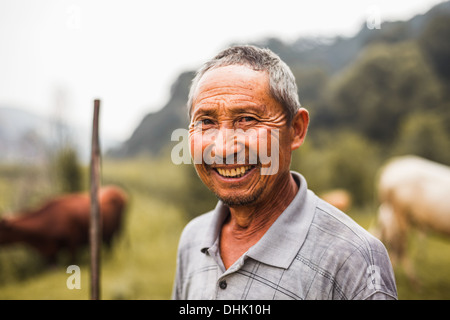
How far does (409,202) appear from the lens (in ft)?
20.0

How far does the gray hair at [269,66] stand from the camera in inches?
54.7

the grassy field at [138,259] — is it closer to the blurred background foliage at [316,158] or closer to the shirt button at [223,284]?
the blurred background foliage at [316,158]

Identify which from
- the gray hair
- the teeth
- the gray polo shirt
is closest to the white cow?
the gray polo shirt

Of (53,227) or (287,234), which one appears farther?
(53,227)

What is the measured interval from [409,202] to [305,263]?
18.1 feet

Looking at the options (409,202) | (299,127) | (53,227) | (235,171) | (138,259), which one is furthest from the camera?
(138,259)

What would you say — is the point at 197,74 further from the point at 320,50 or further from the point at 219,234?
the point at 320,50

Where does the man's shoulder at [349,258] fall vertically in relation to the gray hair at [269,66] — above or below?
below

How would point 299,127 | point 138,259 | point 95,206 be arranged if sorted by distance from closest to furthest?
1. point 299,127
2. point 95,206
3. point 138,259

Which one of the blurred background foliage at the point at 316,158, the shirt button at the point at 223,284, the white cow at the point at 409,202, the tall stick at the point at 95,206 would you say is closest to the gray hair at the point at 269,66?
the shirt button at the point at 223,284

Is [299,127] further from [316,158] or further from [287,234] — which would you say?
[316,158]

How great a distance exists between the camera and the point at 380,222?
21.0 feet

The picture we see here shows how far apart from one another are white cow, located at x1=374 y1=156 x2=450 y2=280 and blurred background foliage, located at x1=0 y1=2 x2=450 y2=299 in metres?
0.84

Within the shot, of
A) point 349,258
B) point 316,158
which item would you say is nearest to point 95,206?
point 349,258
